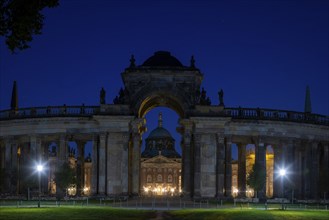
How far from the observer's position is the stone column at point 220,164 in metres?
87.3

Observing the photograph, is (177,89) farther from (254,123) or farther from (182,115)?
(254,123)

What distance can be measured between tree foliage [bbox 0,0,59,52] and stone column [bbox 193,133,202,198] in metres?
51.5

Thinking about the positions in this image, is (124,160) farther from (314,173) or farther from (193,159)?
(314,173)

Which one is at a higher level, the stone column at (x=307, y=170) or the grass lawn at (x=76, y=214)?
the stone column at (x=307, y=170)

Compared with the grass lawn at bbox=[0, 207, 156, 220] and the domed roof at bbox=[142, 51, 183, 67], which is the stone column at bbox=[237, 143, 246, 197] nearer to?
the domed roof at bbox=[142, 51, 183, 67]

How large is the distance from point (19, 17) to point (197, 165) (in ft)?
174

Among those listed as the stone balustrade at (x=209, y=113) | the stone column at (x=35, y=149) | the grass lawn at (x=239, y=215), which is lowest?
the grass lawn at (x=239, y=215)

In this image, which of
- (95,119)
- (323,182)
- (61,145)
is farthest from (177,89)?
(323,182)

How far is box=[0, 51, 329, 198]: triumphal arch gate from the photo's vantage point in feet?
287

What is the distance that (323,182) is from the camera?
9781 cm

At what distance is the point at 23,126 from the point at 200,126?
27194 millimetres

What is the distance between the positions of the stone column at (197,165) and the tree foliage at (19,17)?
5145 centimetres

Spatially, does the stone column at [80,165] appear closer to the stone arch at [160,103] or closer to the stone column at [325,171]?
the stone arch at [160,103]

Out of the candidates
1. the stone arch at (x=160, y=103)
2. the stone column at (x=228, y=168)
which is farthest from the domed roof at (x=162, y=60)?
the stone column at (x=228, y=168)
